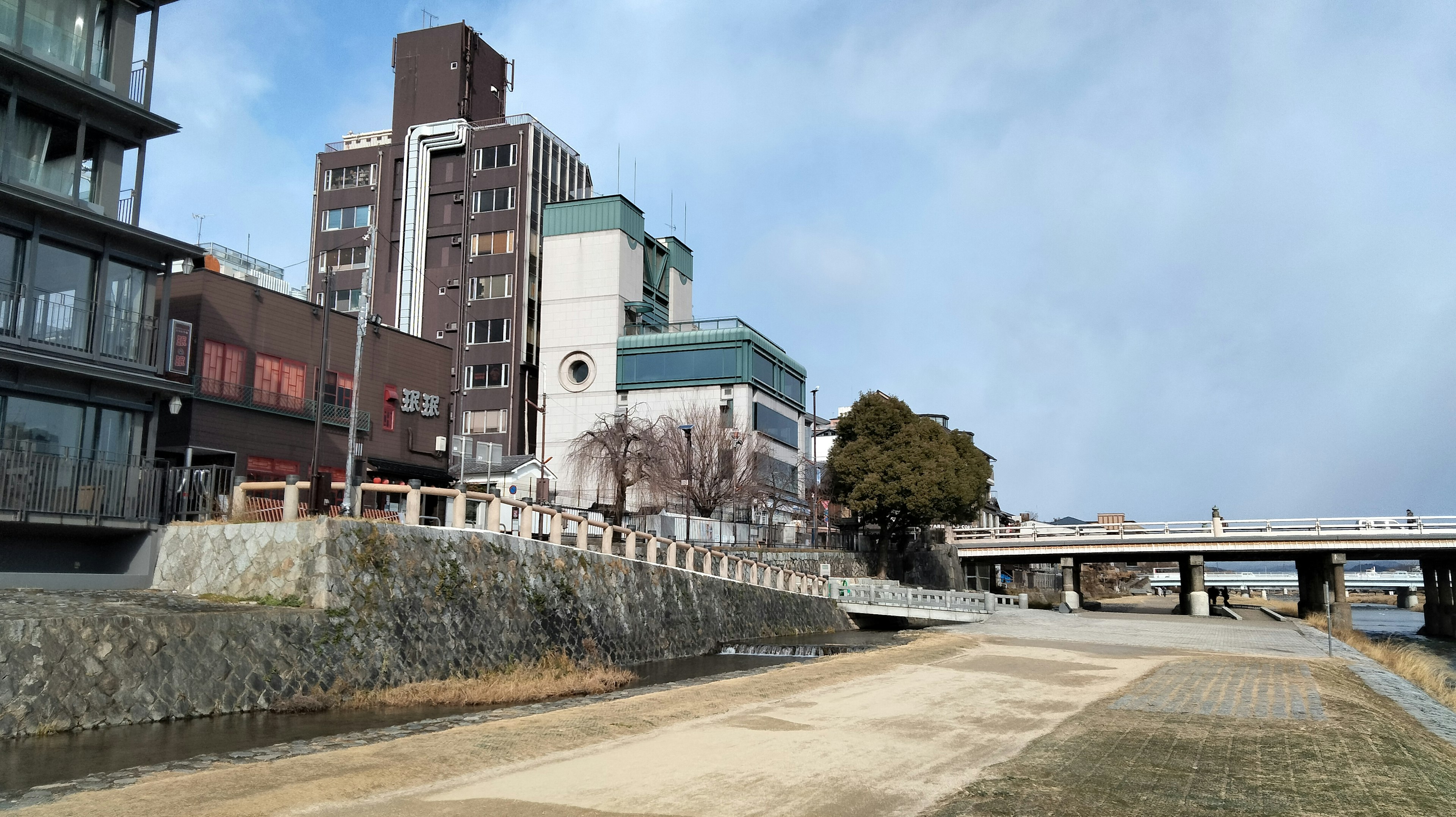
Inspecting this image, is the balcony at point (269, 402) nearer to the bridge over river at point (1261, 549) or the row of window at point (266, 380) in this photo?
the row of window at point (266, 380)

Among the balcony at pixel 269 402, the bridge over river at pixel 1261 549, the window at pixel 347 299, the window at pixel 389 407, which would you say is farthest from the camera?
the window at pixel 347 299

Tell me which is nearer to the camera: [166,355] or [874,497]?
[166,355]

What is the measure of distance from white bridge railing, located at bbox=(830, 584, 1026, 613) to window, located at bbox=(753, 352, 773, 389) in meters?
23.6

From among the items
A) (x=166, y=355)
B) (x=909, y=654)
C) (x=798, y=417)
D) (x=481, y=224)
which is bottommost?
(x=909, y=654)

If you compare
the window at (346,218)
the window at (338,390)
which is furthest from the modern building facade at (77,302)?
the window at (346,218)

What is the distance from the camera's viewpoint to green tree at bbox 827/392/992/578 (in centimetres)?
5819

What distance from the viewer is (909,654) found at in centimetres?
2516

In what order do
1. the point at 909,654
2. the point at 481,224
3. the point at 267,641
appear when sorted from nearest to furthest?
1. the point at 267,641
2. the point at 909,654
3. the point at 481,224

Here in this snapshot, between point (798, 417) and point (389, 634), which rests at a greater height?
point (798, 417)

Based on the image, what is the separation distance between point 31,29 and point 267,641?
15408mm

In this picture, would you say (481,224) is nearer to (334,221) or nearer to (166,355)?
(334,221)

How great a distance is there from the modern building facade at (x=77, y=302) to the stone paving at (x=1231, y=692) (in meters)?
21.0

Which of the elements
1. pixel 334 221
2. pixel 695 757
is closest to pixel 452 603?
pixel 695 757

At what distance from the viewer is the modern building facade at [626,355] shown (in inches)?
2589
